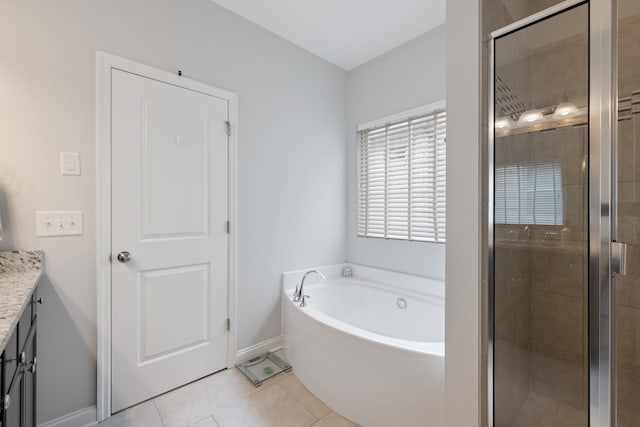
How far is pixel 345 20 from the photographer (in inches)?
86.0

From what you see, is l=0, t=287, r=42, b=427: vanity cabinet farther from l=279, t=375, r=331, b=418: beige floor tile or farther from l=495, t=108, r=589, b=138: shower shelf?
l=495, t=108, r=589, b=138: shower shelf

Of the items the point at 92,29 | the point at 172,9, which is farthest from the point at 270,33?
the point at 92,29

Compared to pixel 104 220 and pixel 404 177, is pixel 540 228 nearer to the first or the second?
pixel 404 177

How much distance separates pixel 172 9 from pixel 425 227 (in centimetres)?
242

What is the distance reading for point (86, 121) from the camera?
5.07 feet

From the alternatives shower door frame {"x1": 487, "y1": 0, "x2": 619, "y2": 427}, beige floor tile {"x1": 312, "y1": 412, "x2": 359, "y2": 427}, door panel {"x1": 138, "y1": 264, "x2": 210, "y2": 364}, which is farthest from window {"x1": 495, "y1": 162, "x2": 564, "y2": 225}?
door panel {"x1": 138, "y1": 264, "x2": 210, "y2": 364}

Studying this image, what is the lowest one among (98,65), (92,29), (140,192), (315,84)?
(140,192)

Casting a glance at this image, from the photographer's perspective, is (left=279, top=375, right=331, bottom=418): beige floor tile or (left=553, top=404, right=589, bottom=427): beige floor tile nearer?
(left=553, top=404, right=589, bottom=427): beige floor tile

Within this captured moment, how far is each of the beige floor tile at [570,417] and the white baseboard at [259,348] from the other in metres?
1.84

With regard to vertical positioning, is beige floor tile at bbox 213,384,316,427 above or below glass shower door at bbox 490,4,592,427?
below

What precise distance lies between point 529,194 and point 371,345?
1.06m

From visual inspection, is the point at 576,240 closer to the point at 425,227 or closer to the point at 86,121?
the point at 425,227

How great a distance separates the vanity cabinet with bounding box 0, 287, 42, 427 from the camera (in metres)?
0.73

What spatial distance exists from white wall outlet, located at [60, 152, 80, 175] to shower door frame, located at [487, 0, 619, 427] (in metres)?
2.32
